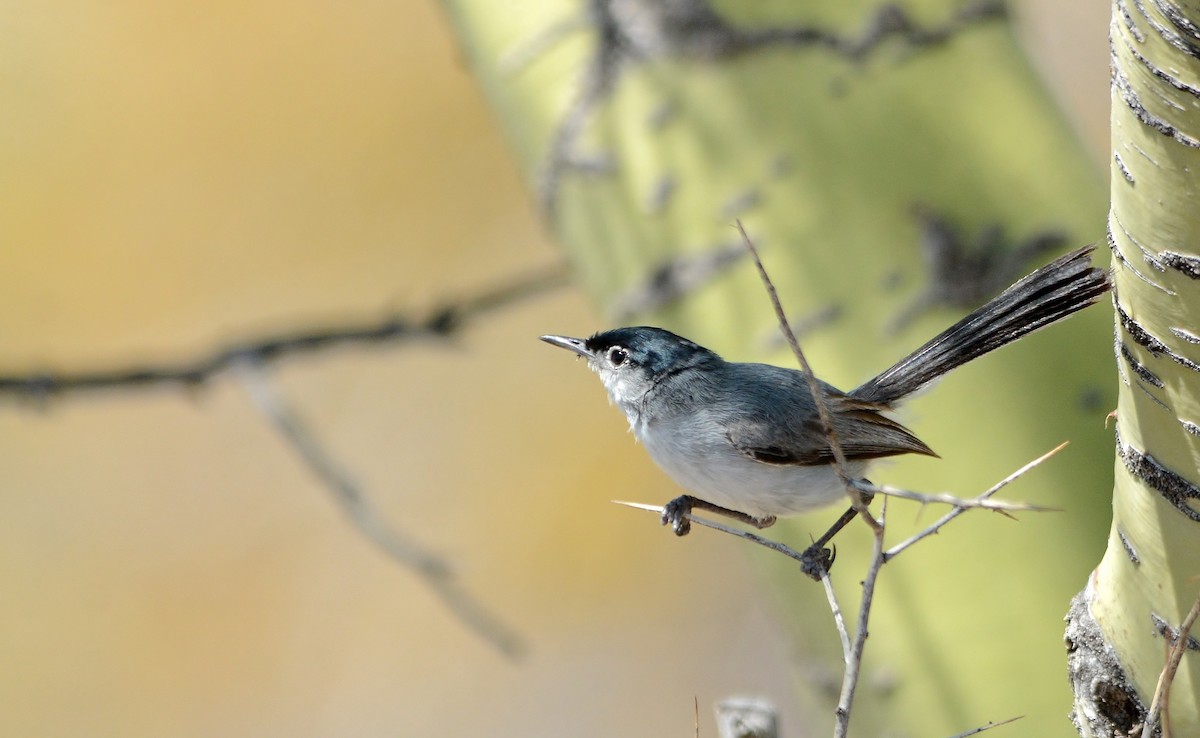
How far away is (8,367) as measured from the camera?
78.9 inches

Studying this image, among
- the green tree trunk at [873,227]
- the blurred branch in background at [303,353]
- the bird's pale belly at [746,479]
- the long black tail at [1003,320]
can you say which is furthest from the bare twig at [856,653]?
the blurred branch in background at [303,353]

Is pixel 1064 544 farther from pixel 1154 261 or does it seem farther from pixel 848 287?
pixel 1154 261

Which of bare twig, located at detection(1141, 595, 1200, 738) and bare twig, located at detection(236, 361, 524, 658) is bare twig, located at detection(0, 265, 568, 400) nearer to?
bare twig, located at detection(236, 361, 524, 658)

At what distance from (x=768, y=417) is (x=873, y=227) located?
0.37 m

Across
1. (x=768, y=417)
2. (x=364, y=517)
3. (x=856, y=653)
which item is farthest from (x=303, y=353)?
(x=856, y=653)

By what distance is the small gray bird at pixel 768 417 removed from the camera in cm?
108

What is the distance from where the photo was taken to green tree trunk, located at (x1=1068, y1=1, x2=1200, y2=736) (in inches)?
26.0

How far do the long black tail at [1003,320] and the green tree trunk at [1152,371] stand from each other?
0.12m

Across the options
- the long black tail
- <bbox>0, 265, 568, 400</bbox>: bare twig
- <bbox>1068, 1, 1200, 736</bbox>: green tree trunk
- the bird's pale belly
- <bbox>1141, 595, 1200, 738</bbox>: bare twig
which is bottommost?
<bbox>1141, 595, 1200, 738</bbox>: bare twig

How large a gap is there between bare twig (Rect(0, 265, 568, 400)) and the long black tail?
0.71 m

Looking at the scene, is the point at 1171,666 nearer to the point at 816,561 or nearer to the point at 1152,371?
the point at 1152,371

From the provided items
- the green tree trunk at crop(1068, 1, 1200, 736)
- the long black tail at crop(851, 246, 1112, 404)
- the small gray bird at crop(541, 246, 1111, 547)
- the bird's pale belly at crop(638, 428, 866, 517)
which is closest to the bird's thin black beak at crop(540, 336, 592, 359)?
the small gray bird at crop(541, 246, 1111, 547)

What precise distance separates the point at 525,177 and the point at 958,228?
72 cm

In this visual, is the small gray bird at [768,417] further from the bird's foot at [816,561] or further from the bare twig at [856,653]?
the bare twig at [856,653]
